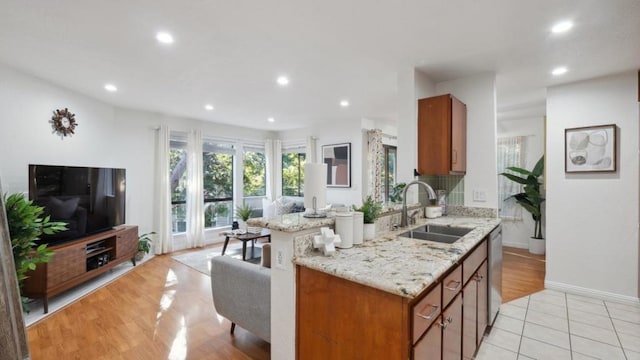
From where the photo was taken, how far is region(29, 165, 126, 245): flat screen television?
302 centimetres

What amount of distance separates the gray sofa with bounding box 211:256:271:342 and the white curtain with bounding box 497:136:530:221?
16.3 feet

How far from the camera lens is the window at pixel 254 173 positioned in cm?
645

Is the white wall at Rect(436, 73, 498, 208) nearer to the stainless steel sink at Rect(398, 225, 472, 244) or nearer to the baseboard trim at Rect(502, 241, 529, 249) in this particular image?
the stainless steel sink at Rect(398, 225, 472, 244)

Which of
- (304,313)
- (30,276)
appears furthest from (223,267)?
(30,276)

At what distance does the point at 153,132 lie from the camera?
192 inches

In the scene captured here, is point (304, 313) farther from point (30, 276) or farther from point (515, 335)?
point (30, 276)

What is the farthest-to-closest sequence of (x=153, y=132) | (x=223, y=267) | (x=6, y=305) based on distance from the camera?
1. (x=153, y=132)
2. (x=223, y=267)
3. (x=6, y=305)

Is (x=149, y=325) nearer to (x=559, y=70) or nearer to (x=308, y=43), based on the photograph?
(x=308, y=43)

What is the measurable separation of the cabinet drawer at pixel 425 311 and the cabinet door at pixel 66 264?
140 inches

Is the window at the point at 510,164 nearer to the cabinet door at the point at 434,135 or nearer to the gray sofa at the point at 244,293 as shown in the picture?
the cabinet door at the point at 434,135

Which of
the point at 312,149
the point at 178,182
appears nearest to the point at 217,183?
the point at 178,182

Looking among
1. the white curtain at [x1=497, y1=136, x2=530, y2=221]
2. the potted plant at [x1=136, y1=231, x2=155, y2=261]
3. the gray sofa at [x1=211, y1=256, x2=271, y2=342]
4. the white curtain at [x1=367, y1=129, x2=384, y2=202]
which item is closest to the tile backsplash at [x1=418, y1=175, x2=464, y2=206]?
the gray sofa at [x1=211, y1=256, x2=271, y2=342]

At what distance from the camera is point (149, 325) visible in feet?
8.35

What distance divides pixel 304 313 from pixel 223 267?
3.65 feet
